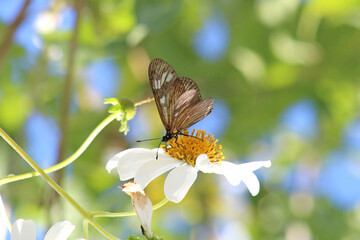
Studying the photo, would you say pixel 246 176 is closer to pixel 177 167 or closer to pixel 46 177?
pixel 177 167

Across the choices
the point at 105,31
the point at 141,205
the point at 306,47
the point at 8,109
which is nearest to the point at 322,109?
the point at 306,47

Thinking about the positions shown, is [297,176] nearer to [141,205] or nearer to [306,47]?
[306,47]

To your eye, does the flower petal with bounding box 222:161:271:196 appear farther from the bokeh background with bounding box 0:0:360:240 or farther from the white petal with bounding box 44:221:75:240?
the bokeh background with bounding box 0:0:360:240

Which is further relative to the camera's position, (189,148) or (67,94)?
(67,94)

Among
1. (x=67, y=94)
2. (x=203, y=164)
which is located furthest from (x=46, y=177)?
(x=67, y=94)

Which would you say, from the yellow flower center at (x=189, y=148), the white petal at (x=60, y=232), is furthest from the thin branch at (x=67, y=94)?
the white petal at (x=60, y=232)
